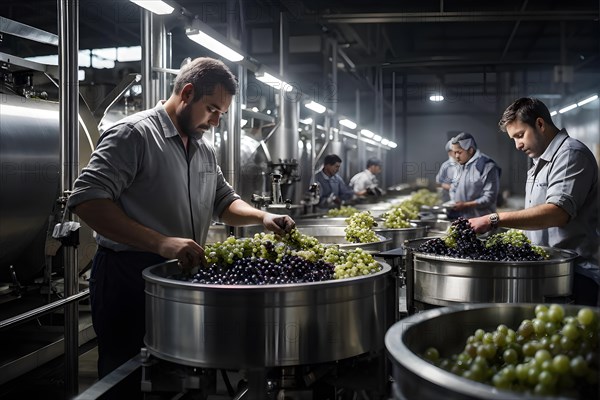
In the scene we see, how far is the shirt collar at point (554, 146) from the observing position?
2.73 meters

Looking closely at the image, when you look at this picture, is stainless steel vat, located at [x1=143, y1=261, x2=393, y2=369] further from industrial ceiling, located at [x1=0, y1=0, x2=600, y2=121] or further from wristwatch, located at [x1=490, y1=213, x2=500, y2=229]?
industrial ceiling, located at [x1=0, y1=0, x2=600, y2=121]

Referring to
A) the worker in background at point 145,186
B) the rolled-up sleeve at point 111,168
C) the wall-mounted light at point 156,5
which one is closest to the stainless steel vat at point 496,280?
the worker in background at point 145,186

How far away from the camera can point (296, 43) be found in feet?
29.1

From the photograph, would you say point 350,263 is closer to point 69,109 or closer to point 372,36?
point 69,109

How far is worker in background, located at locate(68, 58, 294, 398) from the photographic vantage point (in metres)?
2.08

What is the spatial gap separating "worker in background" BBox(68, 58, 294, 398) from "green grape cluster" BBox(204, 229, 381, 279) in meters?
0.23

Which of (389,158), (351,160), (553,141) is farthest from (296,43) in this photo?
(389,158)

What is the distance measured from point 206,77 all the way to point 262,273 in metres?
0.87

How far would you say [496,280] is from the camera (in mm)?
2072

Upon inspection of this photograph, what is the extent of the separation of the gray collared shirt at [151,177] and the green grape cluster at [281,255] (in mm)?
267

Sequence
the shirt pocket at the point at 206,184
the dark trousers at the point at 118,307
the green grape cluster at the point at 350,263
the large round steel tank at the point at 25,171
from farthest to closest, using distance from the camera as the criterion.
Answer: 1. the large round steel tank at the point at 25,171
2. the shirt pocket at the point at 206,184
3. the dark trousers at the point at 118,307
4. the green grape cluster at the point at 350,263

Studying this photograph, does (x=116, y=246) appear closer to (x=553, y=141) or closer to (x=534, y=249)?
(x=534, y=249)

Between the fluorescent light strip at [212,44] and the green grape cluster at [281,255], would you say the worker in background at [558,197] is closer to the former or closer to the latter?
the green grape cluster at [281,255]

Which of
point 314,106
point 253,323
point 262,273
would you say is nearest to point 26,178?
point 262,273
